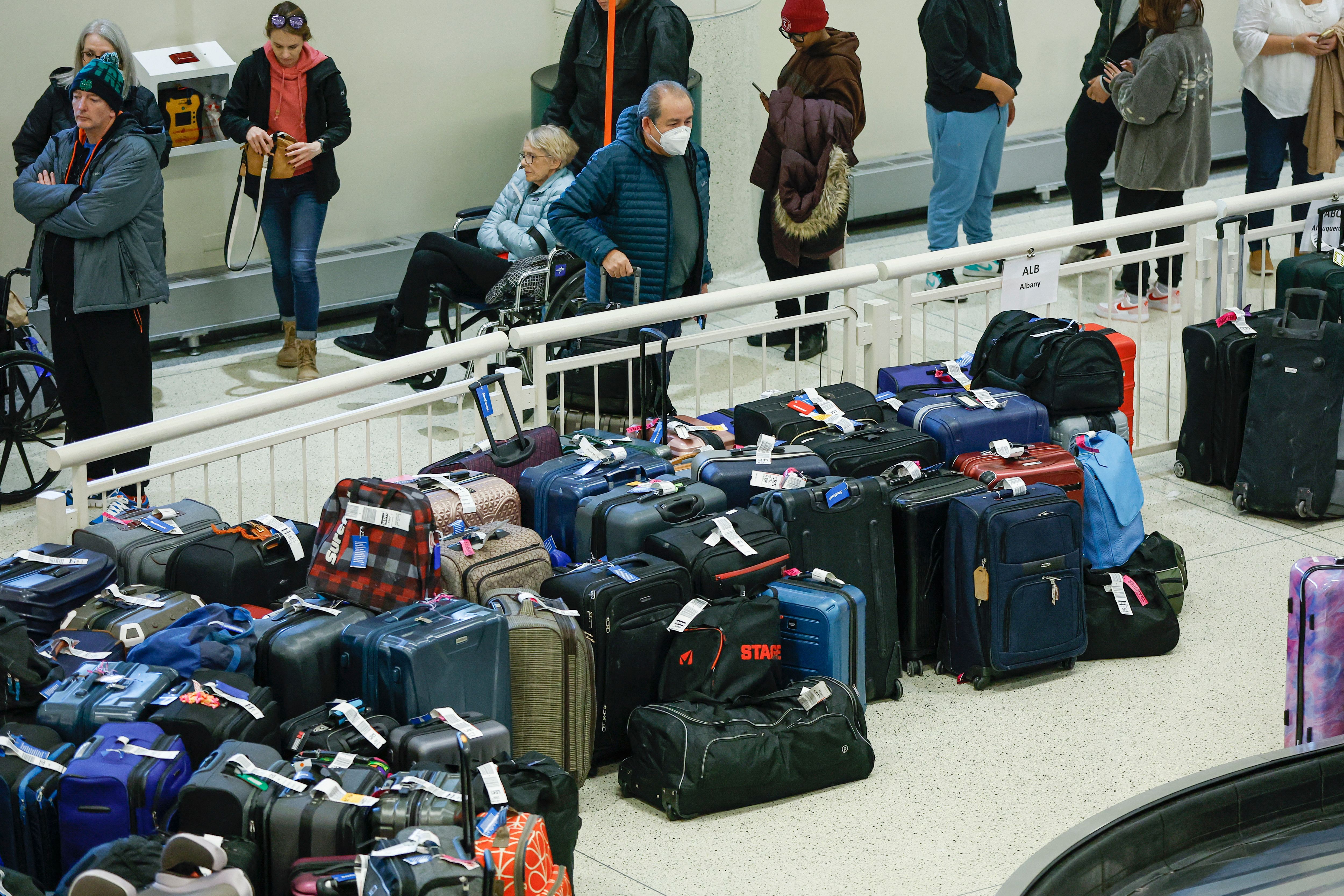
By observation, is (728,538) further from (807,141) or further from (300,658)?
(807,141)

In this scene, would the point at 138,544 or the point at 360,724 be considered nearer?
the point at 360,724

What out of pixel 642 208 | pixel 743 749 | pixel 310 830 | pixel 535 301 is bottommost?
pixel 743 749

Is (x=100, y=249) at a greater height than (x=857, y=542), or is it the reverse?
(x=100, y=249)

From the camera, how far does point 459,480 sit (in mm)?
5402

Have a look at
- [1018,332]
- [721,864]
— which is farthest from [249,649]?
[1018,332]

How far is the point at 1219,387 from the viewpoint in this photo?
691 centimetres

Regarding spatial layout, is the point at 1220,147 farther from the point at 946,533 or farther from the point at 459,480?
the point at 459,480

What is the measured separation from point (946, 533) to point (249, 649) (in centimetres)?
224

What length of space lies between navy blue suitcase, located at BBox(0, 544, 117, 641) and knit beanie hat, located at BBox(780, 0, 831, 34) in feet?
15.5

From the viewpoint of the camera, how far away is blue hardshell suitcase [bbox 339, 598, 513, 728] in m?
4.53

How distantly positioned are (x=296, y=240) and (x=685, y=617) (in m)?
4.45

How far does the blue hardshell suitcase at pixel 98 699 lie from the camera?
4.25 m

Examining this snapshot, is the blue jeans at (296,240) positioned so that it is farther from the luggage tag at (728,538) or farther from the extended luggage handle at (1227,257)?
the extended luggage handle at (1227,257)

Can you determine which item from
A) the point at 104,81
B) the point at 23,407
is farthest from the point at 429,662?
the point at 23,407
